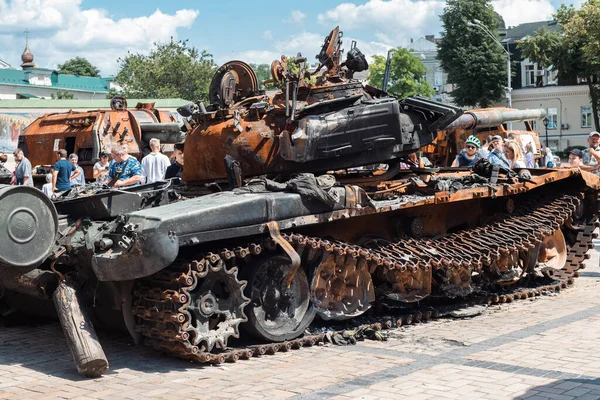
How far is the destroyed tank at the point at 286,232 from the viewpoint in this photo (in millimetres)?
8320

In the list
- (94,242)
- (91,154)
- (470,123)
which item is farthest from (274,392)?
(91,154)

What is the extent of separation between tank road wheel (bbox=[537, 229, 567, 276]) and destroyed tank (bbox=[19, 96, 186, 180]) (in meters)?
7.31

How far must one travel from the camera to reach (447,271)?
1099cm

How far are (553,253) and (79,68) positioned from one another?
106 metres

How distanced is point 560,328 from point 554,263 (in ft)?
11.4

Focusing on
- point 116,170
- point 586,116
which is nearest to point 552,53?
point 586,116

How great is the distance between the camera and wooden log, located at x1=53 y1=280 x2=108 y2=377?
8.07 meters

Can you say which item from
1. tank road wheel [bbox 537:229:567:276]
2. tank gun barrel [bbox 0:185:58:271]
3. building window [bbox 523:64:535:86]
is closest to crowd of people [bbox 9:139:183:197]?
tank gun barrel [bbox 0:185:58:271]

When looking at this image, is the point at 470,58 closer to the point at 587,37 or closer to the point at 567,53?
the point at 567,53

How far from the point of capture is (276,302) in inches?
370

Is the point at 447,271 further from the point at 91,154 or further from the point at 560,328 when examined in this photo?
the point at 91,154

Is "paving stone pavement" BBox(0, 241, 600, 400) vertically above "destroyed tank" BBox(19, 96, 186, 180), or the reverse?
"destroyed tank" BBox(19, 96, 186, 180)

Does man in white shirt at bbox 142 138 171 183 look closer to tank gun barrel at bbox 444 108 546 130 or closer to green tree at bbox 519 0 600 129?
tank gun barrel at bbox 444 108 546 130

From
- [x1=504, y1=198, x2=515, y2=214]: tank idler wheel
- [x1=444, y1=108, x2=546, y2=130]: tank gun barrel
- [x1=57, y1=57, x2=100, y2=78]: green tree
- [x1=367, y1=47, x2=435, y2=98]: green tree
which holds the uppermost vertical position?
[x1=57, y1=57, x2=100, y2=78]: green tree
